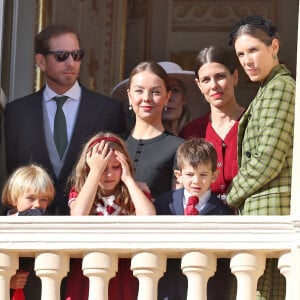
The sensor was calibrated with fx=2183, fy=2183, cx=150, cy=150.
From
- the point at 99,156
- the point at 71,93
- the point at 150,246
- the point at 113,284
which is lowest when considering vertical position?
the point at 113,284

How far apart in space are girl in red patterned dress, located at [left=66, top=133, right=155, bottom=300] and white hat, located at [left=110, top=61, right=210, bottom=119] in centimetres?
111

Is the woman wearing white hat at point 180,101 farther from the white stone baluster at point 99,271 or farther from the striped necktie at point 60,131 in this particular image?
the white stone baluster at point 99,271

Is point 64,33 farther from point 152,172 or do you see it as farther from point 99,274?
point 99,274

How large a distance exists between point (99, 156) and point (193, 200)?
1.59 ft

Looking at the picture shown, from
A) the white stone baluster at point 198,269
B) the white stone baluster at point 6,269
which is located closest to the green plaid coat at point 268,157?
the white stone baluster at point 198,269

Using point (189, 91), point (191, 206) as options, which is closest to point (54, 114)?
point (189, 91)

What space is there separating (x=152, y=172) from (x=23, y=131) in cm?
81

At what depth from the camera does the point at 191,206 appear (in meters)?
9.84

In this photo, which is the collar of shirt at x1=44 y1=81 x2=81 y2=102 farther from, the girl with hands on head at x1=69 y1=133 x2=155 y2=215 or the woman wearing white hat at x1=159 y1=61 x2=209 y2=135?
the girl with hands on head at x1=69 y1=133 x2=155 y2=215

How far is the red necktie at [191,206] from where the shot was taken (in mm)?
9836

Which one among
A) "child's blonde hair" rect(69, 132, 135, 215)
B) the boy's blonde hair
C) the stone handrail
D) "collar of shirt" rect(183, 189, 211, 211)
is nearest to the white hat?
"child's blonde hair" rect(69, 132, 135, 215)

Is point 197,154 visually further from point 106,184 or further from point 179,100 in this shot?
point 179,100

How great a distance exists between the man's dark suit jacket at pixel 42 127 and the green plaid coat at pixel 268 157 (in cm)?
105

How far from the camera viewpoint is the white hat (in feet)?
36.5
